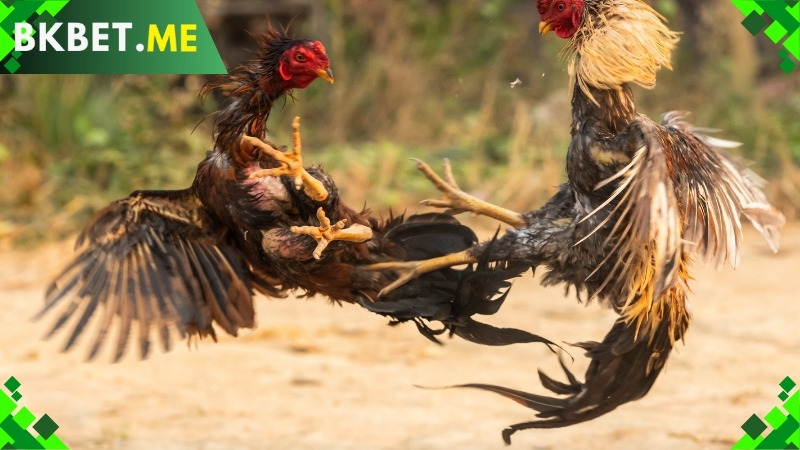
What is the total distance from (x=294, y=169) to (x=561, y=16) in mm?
1179

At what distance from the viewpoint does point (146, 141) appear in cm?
996

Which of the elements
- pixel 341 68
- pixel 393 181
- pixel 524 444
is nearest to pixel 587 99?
pixel 524 444

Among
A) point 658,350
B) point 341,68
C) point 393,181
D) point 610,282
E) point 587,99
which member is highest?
point 341,68

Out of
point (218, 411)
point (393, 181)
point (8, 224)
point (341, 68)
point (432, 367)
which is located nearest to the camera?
point (218, 411)

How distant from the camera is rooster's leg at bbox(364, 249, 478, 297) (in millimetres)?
4070

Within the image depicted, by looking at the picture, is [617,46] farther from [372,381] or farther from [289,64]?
[372,381]

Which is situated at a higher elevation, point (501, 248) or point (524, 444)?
point (501, 248)

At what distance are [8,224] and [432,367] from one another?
14.4 ft

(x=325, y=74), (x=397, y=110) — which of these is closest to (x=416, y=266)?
(x=325, y=74)

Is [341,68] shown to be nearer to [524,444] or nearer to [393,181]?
[393,181]

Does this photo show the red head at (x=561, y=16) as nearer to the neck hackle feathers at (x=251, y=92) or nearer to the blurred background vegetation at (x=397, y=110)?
the neck hackle feathers at (x=251, y=92)

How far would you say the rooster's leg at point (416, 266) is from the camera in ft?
13.4

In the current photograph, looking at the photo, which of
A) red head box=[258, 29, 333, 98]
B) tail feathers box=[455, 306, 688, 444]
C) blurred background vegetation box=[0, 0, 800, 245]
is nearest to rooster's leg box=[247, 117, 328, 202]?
red head box=[258, 29, 333, 98]

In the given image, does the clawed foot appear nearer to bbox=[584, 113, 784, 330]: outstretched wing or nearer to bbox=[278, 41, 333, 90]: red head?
bbox=[278, 41, 333, 90]: red head
